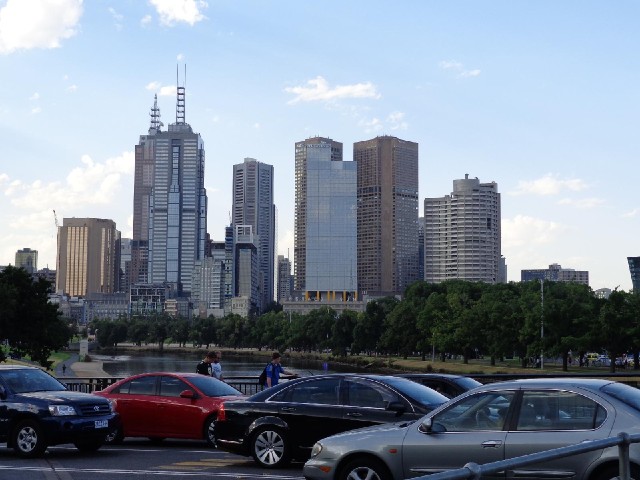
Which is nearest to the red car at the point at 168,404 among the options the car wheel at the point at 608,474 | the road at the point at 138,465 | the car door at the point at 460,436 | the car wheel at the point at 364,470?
the road at the point at 138,465

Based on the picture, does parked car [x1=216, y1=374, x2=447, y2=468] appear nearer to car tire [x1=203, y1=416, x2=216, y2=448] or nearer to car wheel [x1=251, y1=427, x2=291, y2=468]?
car wheel [x1=251, y1=427, x2=291, y2=468]

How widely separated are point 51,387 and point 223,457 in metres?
4.05

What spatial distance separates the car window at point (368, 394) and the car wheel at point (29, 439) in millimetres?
6165

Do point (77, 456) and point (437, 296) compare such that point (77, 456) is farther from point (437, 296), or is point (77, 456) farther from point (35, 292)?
point (437, 296)

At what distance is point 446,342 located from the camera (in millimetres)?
107938

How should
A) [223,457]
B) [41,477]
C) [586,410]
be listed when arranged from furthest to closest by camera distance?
1. [223,457]
2. [41,477]
3. [586,410]

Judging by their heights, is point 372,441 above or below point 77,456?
above

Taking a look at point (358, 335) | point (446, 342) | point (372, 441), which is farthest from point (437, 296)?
point (372, 441)

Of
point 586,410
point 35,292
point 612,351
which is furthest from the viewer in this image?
point 612,351

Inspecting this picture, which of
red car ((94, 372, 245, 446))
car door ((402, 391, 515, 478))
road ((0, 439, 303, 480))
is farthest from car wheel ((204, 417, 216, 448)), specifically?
car door ((402, 391, 515, 478))

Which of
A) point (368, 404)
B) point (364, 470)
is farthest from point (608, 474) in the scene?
point (368, 404)

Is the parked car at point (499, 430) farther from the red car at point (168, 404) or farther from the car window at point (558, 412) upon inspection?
the red car at point (168, 404)

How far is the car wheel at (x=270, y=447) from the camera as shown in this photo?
649 inches

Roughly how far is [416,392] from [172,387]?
21.8ft
